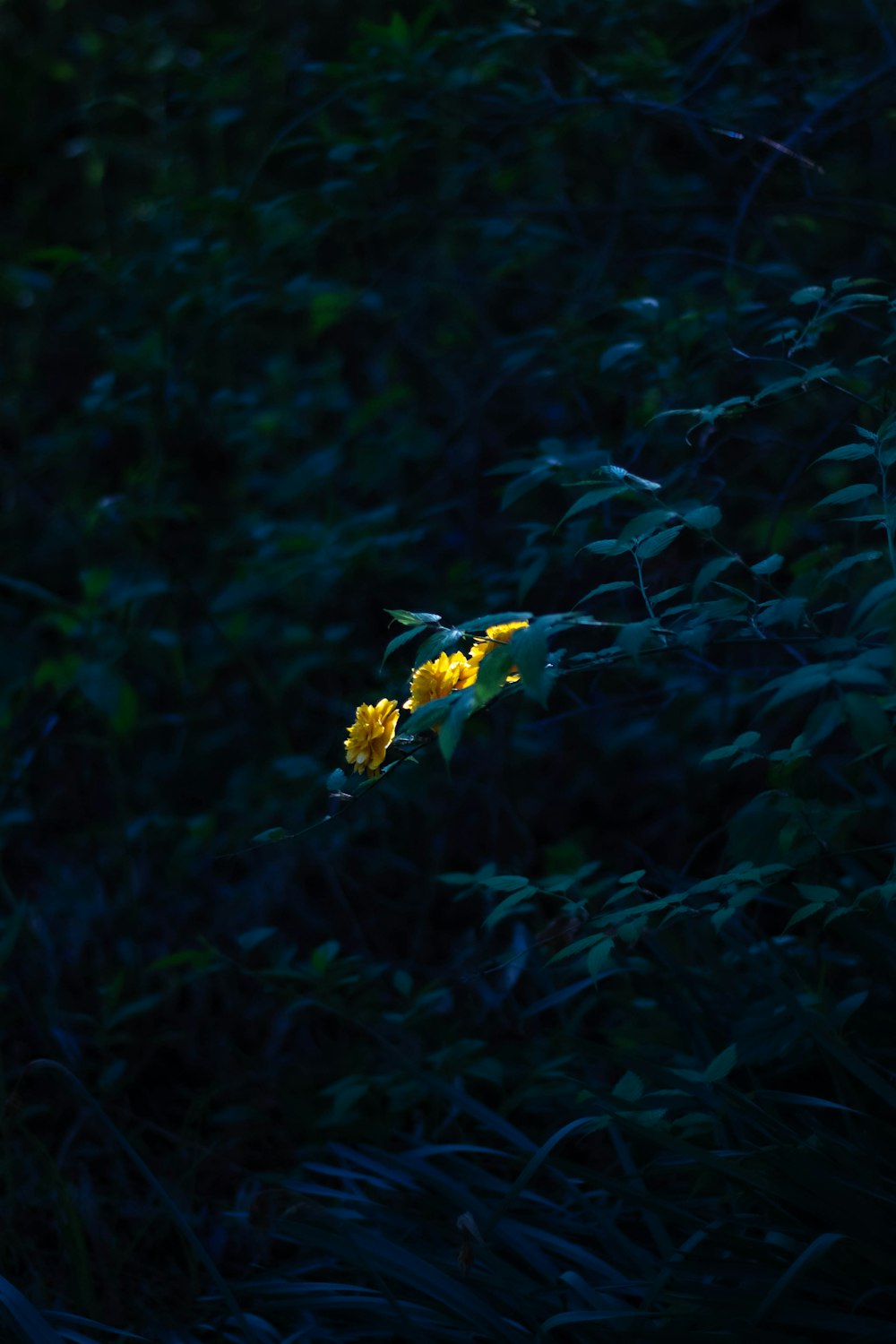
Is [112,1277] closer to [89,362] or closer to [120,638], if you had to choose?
[120,638]

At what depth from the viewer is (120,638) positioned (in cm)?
237

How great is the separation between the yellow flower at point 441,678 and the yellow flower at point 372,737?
0.05 meters

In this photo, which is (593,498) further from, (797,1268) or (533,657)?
(797,1268)

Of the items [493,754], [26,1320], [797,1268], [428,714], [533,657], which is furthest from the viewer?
[493,754]

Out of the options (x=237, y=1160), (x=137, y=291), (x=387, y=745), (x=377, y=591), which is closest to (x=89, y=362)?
(x=137, y=291)

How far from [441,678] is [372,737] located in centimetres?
10

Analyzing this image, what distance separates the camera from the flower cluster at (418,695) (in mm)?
1321

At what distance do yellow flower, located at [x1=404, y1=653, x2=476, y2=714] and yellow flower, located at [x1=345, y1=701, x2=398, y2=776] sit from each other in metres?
0.05

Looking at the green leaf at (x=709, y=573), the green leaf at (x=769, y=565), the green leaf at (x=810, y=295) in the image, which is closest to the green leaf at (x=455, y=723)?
the green leaf at (x=709, y=573)

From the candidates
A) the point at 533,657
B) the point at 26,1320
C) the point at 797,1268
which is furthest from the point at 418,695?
the point at 26,1320

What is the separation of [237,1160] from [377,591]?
1273mm

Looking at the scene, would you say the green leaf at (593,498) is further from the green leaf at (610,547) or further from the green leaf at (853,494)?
the green leaf at (853,494)

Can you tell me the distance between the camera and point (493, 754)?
251cm

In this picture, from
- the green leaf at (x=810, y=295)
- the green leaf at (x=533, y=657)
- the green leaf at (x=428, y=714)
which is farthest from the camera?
the green leaf at (x=810, y=295)
